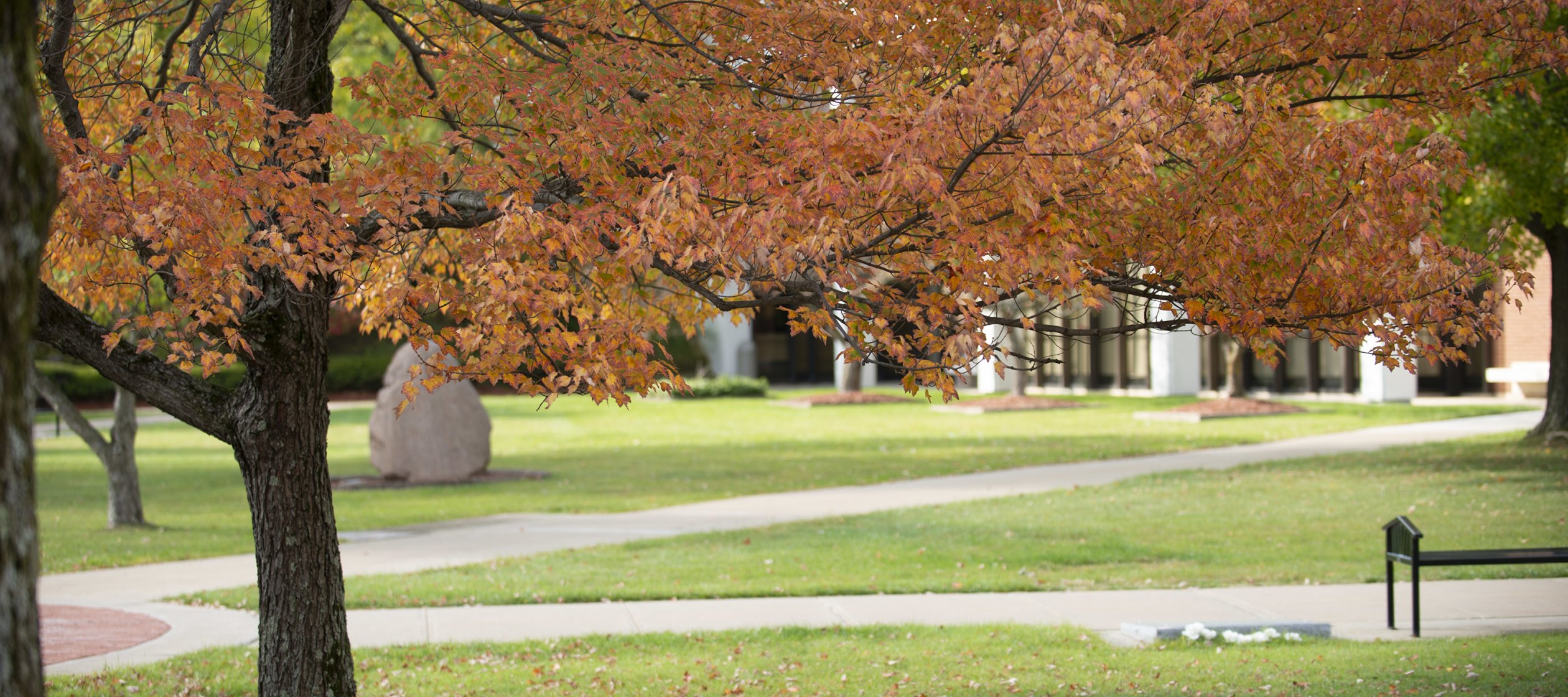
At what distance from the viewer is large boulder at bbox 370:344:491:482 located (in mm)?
19766

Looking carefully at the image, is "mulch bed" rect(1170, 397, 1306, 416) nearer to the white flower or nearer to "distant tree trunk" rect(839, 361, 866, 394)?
"distant tree trunk" rect(839, 361, 866, 394)

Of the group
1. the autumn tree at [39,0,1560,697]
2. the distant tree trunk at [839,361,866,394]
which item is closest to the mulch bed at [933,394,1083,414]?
the distant tree trunk at [839,361,866,394]

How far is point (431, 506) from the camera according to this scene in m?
17.1

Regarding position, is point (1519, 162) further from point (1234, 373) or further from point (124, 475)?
point (1234, 373)

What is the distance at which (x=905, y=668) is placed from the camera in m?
7.94

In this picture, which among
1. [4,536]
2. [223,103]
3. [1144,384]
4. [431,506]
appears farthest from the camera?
[1144,384]

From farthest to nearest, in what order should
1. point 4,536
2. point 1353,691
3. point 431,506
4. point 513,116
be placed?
1. point 431,506
2. point 1353,691
3. point 513,116
4. point 4,536

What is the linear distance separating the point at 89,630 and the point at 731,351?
45038 millimetres

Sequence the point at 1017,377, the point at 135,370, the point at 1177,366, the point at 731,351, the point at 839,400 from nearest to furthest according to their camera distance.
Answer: the point at 135,370 < the point at 1017,377 < the point at 839,400 < the point at 1177,366 < the point at 731,351

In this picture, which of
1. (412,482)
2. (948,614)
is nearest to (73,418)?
(412,482)

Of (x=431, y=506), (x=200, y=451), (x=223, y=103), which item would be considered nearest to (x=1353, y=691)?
(x=223, y=103)

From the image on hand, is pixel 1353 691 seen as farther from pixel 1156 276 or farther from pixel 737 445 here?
pixel 737 445

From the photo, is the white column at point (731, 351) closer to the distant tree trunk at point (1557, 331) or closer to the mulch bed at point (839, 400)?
the mulch bed at point (839, 400)

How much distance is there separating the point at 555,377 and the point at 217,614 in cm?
593
